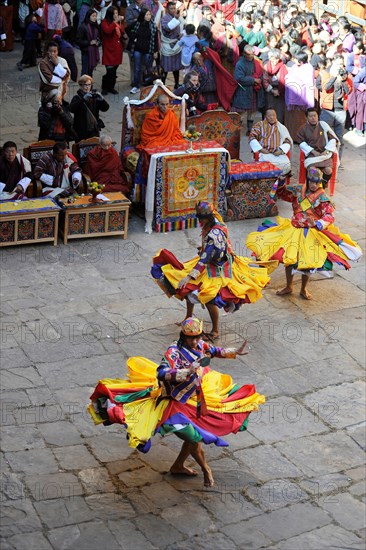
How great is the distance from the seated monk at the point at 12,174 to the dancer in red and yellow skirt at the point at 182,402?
470cm

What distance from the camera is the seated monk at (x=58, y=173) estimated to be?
1286 cm

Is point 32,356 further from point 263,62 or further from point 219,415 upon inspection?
point 263,62

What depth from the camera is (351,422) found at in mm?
9984

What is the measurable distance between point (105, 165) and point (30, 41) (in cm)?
567

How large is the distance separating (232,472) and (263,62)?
343 inches

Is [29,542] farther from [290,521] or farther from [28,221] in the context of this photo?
[28,221]

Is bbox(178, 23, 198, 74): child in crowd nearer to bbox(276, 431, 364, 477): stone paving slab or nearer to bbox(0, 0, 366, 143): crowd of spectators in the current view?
bbox(0, 0, 366, 143): crowd of spectators

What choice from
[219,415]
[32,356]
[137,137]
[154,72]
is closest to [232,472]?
[219,415]

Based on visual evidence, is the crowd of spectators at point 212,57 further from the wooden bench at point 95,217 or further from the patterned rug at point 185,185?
the wooden bench at point 95,217

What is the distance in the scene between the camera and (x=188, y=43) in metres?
16.9

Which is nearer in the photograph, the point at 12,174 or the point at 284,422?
the point at 284,422

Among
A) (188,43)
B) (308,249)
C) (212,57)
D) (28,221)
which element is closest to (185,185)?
(28,221)

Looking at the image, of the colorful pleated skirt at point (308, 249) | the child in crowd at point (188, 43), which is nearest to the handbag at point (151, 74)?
the child in crowd at point (188, 43)

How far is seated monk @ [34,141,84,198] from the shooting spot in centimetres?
1286
